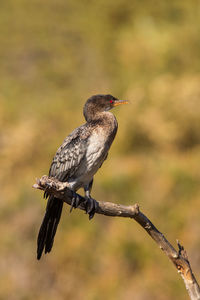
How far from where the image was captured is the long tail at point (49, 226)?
4316 millimetres

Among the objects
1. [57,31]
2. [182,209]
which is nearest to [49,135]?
[182,209]

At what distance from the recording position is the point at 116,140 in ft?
39.4

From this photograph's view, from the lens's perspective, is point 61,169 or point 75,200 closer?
point 75,200

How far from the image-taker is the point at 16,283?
8.52 m

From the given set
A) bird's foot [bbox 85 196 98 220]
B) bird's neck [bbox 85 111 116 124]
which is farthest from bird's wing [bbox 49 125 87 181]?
bird's foot [bbox 85 196 98 220]

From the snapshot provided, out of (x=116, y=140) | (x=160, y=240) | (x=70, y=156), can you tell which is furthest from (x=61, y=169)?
(x=116, y=140)

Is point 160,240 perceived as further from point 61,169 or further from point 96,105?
point 96,105

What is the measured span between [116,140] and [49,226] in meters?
7.70

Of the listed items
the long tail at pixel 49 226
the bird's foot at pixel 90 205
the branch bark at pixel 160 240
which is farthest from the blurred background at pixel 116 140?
the branch bark at pixel 160 240

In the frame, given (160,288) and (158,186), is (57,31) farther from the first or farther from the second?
(160,288)

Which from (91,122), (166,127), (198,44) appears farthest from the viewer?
(198,44)

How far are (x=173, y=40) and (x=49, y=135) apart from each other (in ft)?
16.5

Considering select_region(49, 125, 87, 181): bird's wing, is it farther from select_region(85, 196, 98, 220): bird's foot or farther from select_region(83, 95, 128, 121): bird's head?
select_region(85, 196, 98, 220): bird's foot

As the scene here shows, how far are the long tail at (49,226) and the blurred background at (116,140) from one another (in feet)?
13.6
